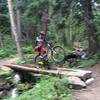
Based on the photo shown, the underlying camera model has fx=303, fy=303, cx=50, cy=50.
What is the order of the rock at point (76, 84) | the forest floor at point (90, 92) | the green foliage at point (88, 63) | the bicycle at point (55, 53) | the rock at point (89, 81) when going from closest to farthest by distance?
the forest floor at point (90, 92) → the rock at point (76, 84) → the rock at point (89, 81) → the green foliage at point (88, 63) → the bicycle at point (55, 53)

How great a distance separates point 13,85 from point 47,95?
4773 millimetres

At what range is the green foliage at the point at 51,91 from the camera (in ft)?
25.4

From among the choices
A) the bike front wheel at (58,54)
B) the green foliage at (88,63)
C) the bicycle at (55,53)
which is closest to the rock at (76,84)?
the green foliage at (88,63)

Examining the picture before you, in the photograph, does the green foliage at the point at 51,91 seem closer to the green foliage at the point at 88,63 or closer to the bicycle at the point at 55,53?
the green foliage at the point at 88,63

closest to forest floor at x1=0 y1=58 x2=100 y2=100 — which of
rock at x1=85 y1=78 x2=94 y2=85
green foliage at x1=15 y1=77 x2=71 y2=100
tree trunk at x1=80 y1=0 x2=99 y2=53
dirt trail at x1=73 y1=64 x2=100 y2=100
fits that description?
dirt trail at x1=73 y1=64 x2=100 y2=100

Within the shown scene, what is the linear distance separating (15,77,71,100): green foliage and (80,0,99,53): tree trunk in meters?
5.58

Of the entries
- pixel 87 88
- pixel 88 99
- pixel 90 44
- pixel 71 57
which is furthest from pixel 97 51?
pixel 88 99

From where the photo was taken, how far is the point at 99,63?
1306cm

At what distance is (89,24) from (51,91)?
6428 millimetres

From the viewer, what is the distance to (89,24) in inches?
547

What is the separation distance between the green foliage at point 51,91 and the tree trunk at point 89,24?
5.58 meters

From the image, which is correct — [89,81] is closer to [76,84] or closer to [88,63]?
[76,84]

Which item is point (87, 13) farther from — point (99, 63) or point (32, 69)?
point (32, 69)

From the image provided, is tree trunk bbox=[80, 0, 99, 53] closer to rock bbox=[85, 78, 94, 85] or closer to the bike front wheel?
the bike front wheel
